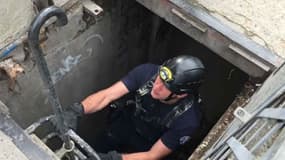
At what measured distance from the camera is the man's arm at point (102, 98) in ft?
12.9

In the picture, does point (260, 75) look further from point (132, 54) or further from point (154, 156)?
point (132, 54)

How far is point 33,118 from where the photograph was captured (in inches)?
161

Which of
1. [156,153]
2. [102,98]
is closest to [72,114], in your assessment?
[102,98]

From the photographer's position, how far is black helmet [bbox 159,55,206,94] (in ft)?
11.9

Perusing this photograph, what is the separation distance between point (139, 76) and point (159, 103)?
27 centimetres

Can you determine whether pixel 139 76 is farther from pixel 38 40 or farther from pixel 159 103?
pixel 38 40

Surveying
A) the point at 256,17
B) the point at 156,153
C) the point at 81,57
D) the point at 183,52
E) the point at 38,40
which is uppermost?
the point at 38,40

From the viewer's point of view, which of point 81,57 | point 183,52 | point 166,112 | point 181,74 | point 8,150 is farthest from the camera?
point 183,52

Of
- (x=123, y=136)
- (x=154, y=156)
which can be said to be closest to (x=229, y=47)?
(x=154, y=156)

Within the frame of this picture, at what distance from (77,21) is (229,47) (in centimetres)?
119

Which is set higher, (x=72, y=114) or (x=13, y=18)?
(x=13, y=18)

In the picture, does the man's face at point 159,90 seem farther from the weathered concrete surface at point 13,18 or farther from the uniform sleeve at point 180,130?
the weathered concrete surface at point 13,18

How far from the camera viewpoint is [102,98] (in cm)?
398

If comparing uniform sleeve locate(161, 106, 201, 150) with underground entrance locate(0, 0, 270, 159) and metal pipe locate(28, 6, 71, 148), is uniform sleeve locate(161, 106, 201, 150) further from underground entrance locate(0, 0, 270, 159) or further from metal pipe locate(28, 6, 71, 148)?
metal pipe locate(28, 6, 71, 148)
